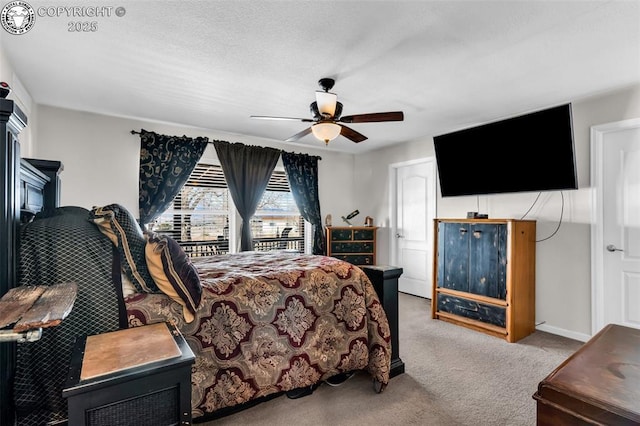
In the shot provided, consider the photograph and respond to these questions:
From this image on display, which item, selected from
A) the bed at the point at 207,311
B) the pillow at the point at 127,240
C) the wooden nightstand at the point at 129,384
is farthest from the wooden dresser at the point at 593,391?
the pillow at the point at 127,240

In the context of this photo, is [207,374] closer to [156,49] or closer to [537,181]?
[156,49]

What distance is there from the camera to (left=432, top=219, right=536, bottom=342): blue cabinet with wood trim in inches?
128

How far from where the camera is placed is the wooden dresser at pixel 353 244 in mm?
5086

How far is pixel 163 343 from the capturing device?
4.16 ft

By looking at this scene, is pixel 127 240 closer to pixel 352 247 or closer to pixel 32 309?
pixel 32 309

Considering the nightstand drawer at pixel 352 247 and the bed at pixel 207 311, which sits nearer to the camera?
the bed at pixel 207 311

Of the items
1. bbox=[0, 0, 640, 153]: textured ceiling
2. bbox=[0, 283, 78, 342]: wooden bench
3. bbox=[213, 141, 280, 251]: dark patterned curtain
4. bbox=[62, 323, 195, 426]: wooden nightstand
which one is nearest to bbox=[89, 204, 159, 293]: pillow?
bbox=[0, 283, 78, 342]: wooden bench

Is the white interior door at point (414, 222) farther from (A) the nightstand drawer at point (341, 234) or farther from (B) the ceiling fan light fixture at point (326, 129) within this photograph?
(B) the ceiling fan light fixture at point (326, 129)

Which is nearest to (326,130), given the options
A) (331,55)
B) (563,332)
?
(331,55)

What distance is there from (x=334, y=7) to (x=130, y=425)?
214 centimetres

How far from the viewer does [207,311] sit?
1.84 metres

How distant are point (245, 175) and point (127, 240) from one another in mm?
3062

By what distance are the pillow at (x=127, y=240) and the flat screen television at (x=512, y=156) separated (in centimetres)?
349

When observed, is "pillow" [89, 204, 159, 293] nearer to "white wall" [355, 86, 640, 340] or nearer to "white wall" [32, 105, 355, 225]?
"white wall" [32, 105, 355, 225]
